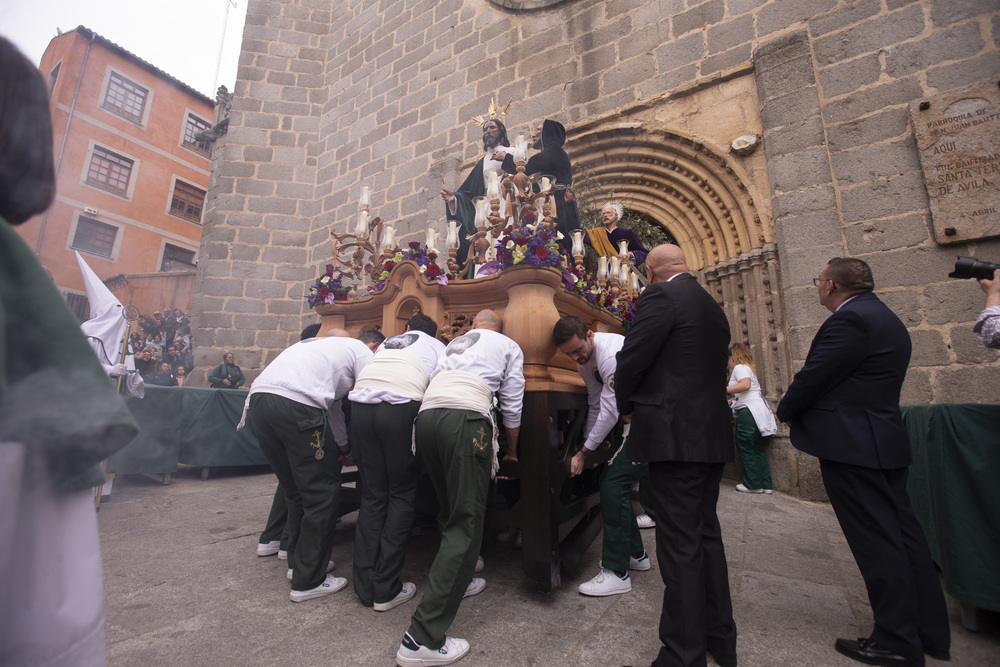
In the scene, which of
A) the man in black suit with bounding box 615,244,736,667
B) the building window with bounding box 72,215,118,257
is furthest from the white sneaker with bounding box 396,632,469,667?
the building window with bounding box 72,215,118,257

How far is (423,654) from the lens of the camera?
1900 millimetres

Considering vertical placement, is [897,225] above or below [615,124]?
below

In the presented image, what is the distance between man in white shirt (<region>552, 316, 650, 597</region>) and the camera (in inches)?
103

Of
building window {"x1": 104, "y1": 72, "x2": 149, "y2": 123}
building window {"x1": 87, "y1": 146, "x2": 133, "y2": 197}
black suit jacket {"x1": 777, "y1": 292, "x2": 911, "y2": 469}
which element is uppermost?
building window {"x1": 104, "y1": 72, "x2": 149, "y2": 123}

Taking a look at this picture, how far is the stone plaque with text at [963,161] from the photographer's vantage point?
408 centimetres

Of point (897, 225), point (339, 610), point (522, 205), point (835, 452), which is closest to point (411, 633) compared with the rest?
point (339, 610)

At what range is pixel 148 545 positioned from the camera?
3.22 meters

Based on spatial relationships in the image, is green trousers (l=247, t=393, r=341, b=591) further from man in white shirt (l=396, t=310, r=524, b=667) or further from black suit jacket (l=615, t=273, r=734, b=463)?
black suit jacket (l=615, t=273, r=734, b=463)

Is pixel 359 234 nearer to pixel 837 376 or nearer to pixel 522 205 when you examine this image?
pixel 522 205

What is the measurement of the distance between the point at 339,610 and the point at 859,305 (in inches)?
116

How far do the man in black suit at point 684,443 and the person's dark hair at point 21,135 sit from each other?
6.35ft

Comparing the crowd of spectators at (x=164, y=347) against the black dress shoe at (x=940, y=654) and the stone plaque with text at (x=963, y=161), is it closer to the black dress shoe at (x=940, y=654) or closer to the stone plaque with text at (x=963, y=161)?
the black dress shoe at (x=940, y=654)

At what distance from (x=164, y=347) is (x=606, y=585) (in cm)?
925

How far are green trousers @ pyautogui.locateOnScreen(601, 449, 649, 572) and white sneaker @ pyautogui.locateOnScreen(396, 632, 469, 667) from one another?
101 cm
